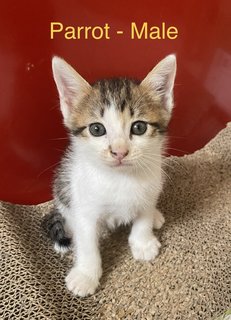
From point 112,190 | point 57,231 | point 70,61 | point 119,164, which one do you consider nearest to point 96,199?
point 112,190

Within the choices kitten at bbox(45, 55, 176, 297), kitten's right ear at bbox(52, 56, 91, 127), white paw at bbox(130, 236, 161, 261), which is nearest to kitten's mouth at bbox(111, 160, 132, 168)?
kitten at bbox(45, 55, 176, 297)

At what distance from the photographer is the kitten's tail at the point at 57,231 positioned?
1457 millimetres

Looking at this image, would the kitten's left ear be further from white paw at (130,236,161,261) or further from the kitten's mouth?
white paw at (130,236,161,261)

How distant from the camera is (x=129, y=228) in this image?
158 cm

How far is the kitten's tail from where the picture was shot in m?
1.46

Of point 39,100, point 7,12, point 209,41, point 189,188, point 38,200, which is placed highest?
point 7,12

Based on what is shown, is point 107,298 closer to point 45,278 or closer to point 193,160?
point 45,278

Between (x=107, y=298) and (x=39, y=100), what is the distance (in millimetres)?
800

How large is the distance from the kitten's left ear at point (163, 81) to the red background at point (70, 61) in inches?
17.7

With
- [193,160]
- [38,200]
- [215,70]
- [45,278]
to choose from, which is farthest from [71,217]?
[215,70]

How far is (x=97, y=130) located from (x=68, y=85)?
17 centimetres

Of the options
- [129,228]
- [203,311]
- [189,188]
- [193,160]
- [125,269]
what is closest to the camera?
[203,311]

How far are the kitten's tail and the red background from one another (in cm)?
27

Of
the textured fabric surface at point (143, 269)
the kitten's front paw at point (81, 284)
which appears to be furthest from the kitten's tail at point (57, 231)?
the kitten's front paw at point (81, 284)
